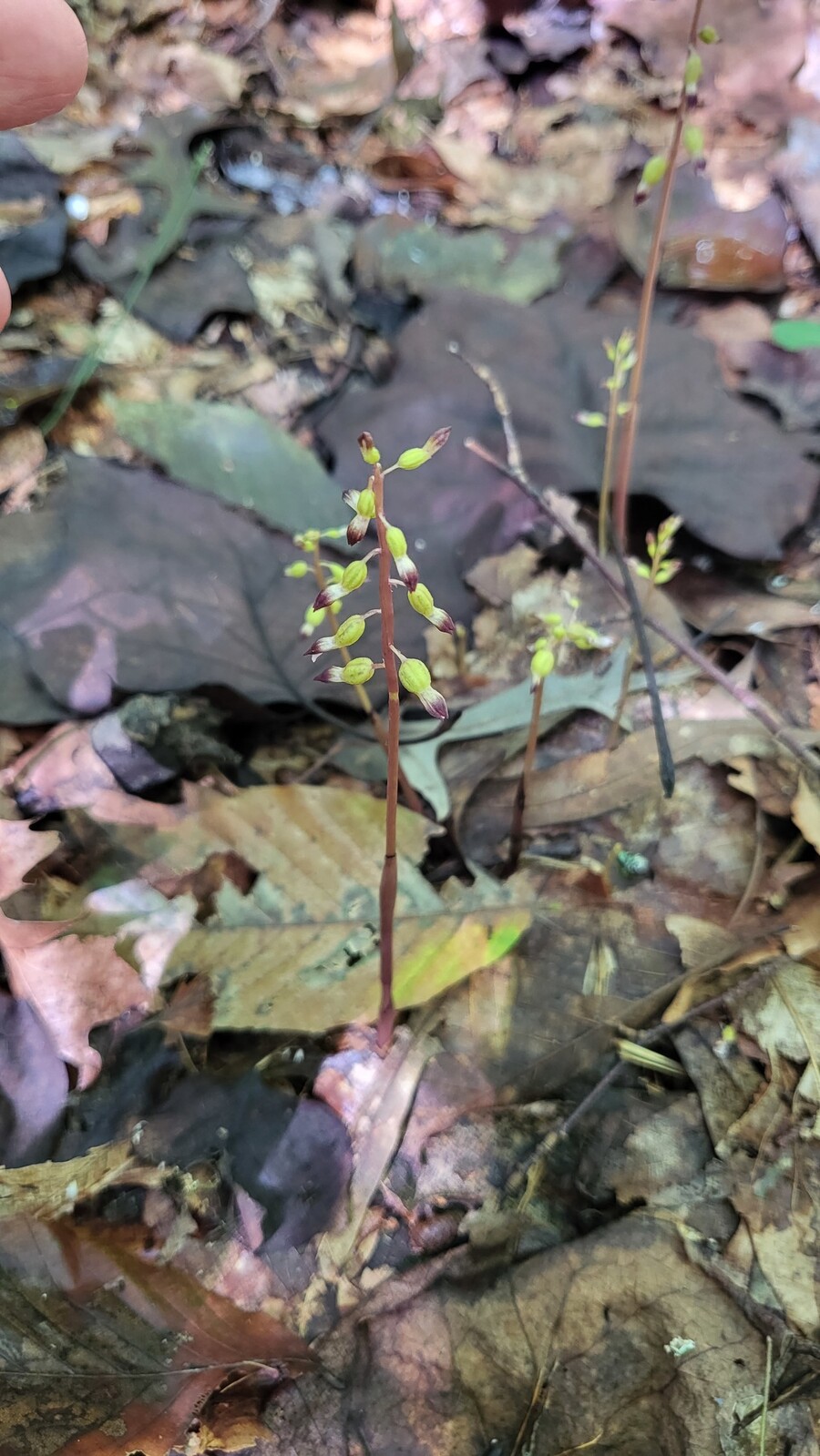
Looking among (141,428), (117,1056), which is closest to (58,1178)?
(117,1056)

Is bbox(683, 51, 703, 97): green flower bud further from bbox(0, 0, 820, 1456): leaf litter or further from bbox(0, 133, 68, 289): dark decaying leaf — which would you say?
bbox(0, 133, 68, 289): dark decaying leaf

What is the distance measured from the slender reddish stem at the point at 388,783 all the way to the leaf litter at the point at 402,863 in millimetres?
40

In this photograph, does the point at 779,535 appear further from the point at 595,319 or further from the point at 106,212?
the point at 106,212

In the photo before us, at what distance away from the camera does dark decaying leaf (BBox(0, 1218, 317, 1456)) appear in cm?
88

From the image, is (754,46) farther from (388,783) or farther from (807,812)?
(388,783)

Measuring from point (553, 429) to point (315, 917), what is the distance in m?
1.19

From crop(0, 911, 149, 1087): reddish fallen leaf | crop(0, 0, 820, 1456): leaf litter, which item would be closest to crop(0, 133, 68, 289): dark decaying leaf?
crop(0, 0, 820, 1456): leaf litter

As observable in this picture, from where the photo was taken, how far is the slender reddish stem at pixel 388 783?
730 millimetres

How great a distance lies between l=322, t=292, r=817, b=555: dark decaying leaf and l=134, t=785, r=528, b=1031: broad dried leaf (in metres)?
0.64

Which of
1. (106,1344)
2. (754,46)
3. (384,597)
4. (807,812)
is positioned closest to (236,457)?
(384,597)

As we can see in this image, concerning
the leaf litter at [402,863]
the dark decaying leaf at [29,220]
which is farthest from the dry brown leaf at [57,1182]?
the dark decaying leaf at [29,220]

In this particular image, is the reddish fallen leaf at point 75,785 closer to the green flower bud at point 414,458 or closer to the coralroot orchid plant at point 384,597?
the coralroot orchid plant at point 384,597

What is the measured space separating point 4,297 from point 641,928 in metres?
1.39

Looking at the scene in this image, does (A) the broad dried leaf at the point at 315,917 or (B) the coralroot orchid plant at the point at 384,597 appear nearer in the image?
(B) the coralroot orchid plant at the point at 384,597
